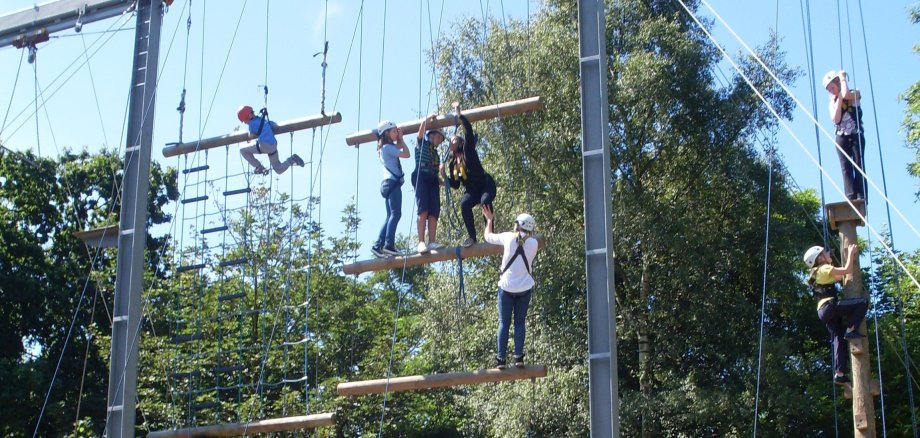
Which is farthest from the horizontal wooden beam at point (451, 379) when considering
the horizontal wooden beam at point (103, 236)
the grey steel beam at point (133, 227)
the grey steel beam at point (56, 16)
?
the grey steel beam at point (56, 16)

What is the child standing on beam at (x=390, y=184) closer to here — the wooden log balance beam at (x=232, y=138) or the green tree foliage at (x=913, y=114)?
the wooden log balance beam at (x=232, y=138)

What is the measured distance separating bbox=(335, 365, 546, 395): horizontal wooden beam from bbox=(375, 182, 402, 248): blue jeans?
1195 mm

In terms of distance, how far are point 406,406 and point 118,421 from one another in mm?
12036

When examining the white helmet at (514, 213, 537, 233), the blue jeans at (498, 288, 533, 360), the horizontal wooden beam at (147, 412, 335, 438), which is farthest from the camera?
the horizontal wooden beam at (147, 412, 335, 438)

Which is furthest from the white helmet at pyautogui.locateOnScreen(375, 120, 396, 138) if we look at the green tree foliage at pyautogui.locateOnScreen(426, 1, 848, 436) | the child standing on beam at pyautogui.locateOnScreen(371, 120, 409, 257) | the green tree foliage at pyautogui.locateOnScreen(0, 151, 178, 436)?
the green tree foliage at pyautogui.locateOnScreen(0, 151, 178, 436)

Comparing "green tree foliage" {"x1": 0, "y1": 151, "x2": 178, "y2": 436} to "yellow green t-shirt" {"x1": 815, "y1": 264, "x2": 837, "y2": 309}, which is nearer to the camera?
"yellow green t-shirt" {"x1": 815, "y1": 264, "x2": 837, "y2": 309}

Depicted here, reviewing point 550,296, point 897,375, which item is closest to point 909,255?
point 897,375

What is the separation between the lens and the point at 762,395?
1709 cm

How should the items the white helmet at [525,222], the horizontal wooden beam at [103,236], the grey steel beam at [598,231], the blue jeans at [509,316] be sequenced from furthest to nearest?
1. the horizontal wooden beam at [103,236]
2. the blue jeans at [509,316]
3. the white helmet at [525,222]
4. the grey steel beam at [598,231]

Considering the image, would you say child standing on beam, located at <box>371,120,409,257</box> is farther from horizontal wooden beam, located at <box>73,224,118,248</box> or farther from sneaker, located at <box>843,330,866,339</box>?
sneaker, located at <box>843,330,866,339</box>

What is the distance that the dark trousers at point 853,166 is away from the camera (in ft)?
31.3

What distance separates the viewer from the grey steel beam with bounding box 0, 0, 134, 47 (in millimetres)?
11625

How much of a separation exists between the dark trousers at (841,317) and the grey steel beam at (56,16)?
646cm

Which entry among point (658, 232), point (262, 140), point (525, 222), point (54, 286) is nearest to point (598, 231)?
point (525, 222)
